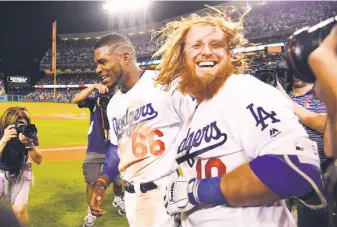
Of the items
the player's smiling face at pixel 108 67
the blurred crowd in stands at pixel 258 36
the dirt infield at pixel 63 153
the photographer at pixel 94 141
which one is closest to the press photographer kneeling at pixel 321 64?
the player's smiling face at pixel 108 67

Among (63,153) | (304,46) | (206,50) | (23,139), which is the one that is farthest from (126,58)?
(63,153)

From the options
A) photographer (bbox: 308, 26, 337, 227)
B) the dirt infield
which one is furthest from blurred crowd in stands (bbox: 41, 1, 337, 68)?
photographer (bbox: 308, 26, 337, 227)

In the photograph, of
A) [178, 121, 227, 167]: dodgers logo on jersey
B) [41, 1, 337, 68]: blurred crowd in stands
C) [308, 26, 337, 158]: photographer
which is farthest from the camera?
[41, 1, 337, 68]: blurred crowd in stands

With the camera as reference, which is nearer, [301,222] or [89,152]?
[301,222]

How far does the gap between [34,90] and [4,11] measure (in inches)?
608

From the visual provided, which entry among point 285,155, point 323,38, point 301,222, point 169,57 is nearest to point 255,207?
point 285,155

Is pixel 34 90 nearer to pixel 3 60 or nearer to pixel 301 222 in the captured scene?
pixel 3 60

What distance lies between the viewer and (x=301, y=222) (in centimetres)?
347

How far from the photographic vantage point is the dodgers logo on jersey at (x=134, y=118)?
3062 mm

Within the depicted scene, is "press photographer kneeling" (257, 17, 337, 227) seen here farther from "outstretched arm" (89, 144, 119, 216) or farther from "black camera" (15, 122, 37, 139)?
"black camera" (15, 122, 37, 139)

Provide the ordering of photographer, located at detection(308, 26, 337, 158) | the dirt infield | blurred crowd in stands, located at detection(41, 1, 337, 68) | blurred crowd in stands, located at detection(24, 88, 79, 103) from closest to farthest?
1. photographer, located at detection(308, 26, 337, 158)
2. the dirt infield
3. blurred crowd in stands, located at detection(41, 1, 337, 68)
4. blurred crowd in stands, located at detection(24, 88, 79, 103)

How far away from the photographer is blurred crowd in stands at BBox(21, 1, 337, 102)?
34594mm

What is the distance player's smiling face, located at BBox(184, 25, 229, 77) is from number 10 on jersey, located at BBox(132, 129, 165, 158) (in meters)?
1.10

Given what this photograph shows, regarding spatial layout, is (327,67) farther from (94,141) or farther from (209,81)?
(94,141)
